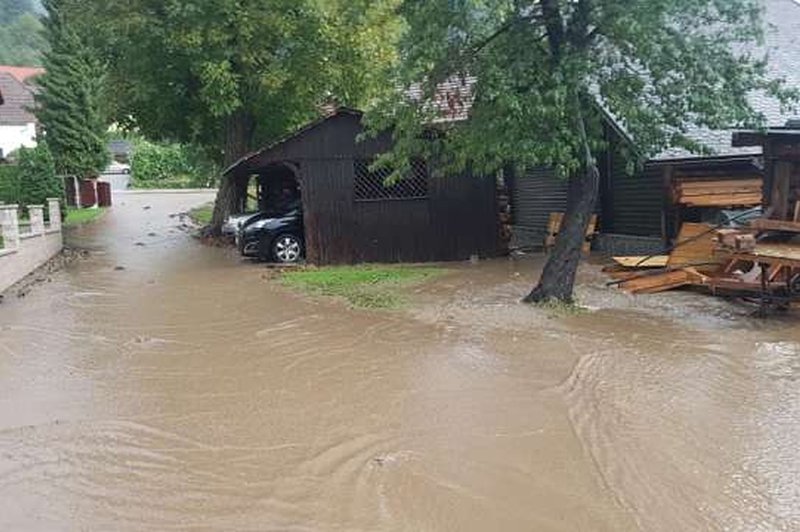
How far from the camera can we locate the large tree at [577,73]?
32.2ft

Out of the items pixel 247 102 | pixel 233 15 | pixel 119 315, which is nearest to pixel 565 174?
pixel 119 315

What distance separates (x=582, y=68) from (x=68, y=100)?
28.6m

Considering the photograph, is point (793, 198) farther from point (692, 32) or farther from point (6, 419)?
point (6, 419)

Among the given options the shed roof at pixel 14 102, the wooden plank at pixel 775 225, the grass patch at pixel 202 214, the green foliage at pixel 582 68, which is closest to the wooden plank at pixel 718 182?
the green foliage at pixel 582 68

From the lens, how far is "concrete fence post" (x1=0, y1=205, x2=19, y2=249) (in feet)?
44.3

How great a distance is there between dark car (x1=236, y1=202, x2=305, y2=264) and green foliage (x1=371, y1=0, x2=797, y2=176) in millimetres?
6518

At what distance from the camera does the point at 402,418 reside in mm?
6125

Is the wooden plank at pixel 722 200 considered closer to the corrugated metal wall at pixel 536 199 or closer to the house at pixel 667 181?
the house at pixel 667 181

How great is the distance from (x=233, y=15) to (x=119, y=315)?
943cm

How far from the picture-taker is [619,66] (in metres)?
10.7

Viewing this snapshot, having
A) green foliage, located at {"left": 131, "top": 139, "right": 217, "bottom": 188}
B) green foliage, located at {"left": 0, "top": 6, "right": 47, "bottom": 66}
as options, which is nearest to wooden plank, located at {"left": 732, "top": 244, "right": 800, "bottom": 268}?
green foliage, located at {"left": 131, "top": 139, "right": 217, "bottom": 188}

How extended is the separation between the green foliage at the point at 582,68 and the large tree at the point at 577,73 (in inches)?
0.7

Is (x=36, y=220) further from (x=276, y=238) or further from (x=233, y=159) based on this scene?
(x=233, y=159)

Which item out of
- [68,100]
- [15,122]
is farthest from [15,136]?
[68,100]
